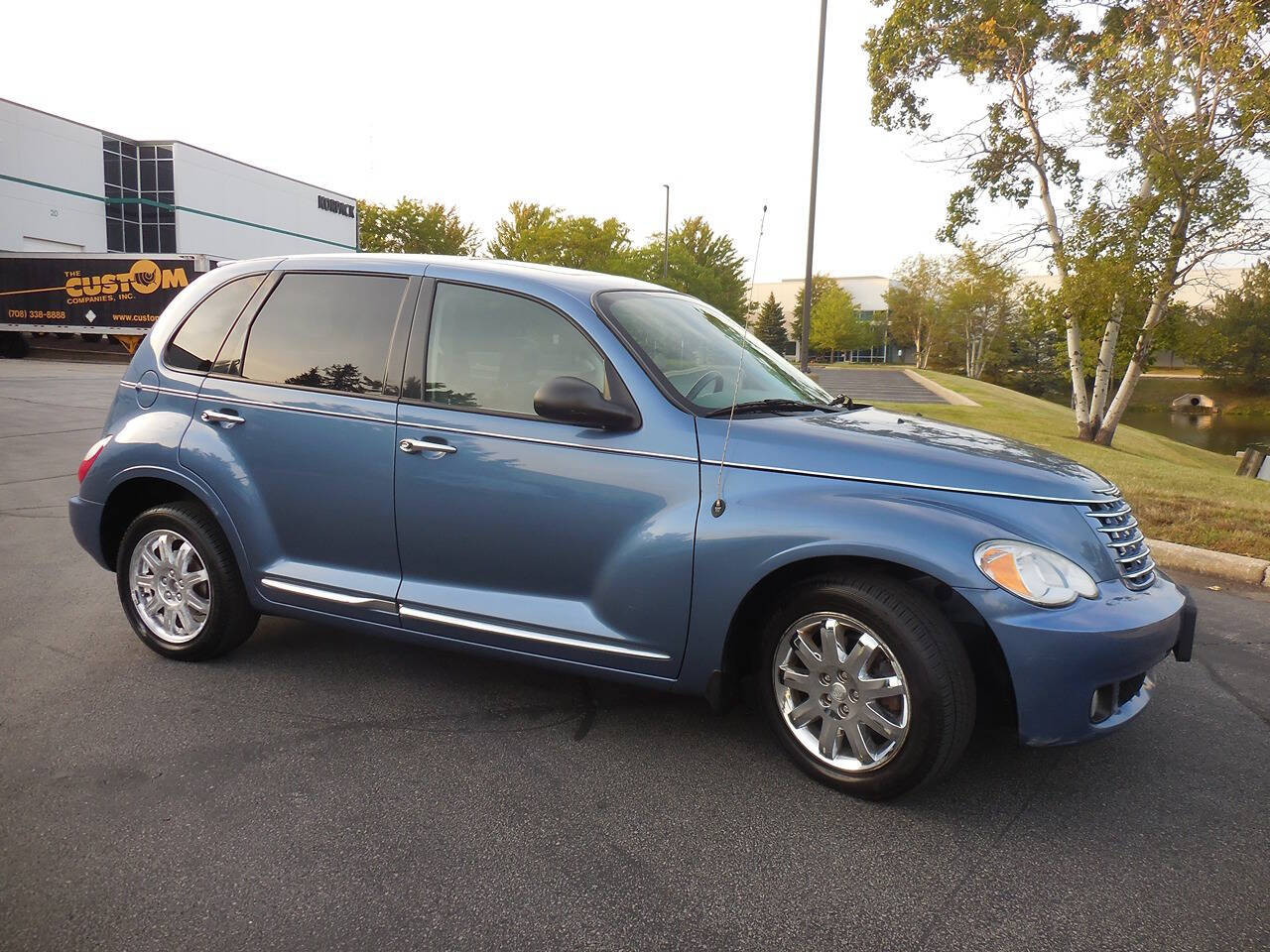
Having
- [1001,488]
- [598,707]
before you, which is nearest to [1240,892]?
[1001,488]

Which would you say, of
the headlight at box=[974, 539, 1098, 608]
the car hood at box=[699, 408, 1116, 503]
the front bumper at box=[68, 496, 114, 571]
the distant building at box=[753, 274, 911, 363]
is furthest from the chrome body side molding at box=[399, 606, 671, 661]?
the distant building at box=[753, 274, 911, 363]

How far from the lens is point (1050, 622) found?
9.03 feet

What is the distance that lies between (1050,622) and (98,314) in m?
34.9

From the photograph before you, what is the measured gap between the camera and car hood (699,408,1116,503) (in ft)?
9.80

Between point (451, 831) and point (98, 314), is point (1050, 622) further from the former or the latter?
point (98, 314)

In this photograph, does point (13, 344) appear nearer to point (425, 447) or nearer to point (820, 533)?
point (425, 447)

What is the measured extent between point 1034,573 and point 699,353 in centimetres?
159

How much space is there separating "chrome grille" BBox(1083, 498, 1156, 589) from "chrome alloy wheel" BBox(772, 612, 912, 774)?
0.85 metres

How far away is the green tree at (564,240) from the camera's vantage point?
155 ft

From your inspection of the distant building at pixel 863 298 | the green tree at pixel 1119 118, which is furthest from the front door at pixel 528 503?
the distant building at pixel 863 298

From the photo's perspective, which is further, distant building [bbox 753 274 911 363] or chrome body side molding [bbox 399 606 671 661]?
distant building [bbox 753 274 911 363]

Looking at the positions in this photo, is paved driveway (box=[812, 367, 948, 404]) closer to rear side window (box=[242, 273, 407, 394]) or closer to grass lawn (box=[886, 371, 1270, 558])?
grass lawn (box=[886, 371, 1270, 558])

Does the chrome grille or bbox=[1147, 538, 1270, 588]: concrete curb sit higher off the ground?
the chrome grille

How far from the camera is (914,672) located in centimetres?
285
